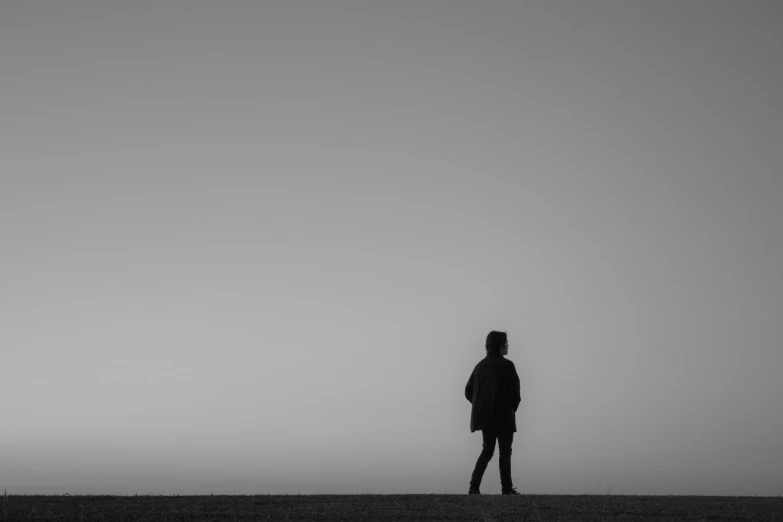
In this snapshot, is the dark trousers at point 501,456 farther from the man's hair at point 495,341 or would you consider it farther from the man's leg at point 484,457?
the man's hair at point 495,341

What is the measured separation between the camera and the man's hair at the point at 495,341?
12.0 m

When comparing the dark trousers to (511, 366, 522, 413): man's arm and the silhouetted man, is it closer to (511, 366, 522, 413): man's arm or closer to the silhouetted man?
the silhouetted man

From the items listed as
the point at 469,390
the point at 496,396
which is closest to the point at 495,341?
the point at 496,396

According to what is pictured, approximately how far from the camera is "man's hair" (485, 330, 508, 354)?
11977 mm
